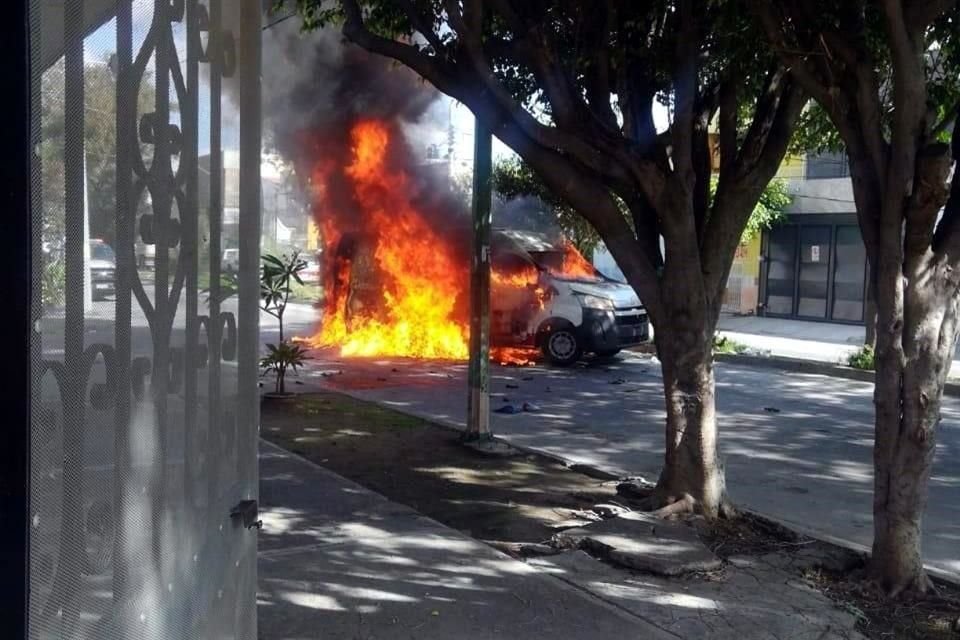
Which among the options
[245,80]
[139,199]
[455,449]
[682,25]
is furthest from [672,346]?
[139,199]

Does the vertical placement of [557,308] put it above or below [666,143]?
below

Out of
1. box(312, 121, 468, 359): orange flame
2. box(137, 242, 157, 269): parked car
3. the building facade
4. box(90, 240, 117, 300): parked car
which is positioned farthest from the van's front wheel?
box(90, 240, 117, 300): parked car

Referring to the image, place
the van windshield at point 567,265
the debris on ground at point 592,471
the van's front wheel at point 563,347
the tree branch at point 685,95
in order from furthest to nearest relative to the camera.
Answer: the van windshield at point 567,265, the van's front wheel at point 563,347, the debris on ground at point 592,471, the tree branch at point 685,95

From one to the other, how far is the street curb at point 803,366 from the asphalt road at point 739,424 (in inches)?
12.2

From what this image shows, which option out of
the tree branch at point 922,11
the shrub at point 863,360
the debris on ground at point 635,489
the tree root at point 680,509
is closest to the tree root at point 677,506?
the tree root at point 680,509

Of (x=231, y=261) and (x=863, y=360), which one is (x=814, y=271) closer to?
(x=863, y=360)

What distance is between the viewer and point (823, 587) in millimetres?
5223

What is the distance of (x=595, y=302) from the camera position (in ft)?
51.0

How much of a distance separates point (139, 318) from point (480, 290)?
23.1ft

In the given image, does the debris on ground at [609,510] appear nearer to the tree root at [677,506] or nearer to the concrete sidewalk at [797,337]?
the tree root at [677,506]

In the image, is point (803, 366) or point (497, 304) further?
point (497, 304)

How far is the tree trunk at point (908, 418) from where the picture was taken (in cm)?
489

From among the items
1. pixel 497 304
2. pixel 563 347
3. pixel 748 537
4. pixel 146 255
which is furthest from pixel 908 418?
pixel 497 304

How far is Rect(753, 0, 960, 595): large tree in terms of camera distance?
4.88 meters
